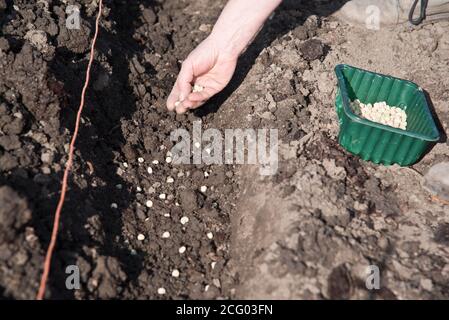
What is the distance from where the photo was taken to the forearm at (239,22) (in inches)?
117

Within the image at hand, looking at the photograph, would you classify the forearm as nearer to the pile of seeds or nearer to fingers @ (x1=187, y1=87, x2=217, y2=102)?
fingers @ (x1=187, y1=87, x2=217, y2=102)

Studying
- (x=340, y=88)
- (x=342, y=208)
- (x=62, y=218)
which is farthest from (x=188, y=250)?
(x=340, y=88)

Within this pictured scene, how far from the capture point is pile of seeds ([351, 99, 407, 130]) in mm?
3184

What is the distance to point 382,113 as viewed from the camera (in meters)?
3.22

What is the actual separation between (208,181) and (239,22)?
993 millimetres

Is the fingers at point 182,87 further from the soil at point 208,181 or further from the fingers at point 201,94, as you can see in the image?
the soil at point 208,181

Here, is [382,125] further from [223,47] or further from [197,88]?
[197,88]

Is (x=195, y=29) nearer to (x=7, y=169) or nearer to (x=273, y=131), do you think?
(x=273, y=131)

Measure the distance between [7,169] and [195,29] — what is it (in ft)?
6.66

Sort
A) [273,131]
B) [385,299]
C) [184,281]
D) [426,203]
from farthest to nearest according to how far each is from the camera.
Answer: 1. [273,131]
2. [426,203]
3. [184,281]
4. [385,299]

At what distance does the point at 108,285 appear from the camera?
2396 millimetres

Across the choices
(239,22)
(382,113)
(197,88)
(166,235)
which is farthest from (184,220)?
(382,113)

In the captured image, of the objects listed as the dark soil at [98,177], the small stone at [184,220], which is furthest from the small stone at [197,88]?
the small stone at [184,220]

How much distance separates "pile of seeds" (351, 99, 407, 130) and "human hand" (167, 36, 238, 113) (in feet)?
2.90
